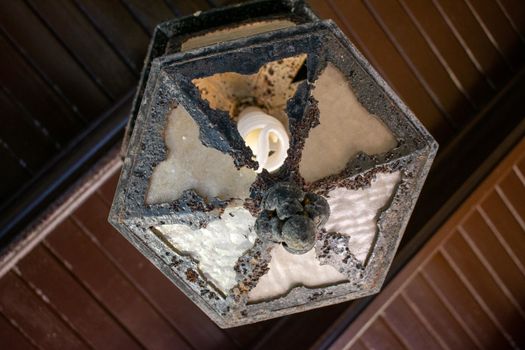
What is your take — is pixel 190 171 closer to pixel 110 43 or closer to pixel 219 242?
pixel 219 242

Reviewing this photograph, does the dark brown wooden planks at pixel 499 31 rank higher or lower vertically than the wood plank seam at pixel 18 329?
higher

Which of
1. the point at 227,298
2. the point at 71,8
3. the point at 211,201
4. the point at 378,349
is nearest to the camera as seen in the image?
the point at 211,201

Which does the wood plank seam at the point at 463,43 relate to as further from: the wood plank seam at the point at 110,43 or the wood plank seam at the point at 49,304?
the wood plank seam at the point at 49,304

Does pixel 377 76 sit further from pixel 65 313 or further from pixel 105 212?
pixel 65 313

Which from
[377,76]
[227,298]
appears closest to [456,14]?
[377,76]

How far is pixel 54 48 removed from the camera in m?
1.91

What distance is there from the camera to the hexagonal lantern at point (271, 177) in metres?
0.97

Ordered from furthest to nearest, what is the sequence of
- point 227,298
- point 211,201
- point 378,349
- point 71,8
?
point 378,349, point 71,8, point 227,298, point 211,201

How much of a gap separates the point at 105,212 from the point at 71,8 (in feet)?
2.35

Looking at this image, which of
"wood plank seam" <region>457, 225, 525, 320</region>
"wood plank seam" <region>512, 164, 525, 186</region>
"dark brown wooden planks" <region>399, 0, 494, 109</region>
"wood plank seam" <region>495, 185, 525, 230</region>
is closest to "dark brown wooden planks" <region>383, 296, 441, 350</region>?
"wood plank seam" <region>457, 225, 525, 320</region>

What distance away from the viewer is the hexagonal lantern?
97 centimetres

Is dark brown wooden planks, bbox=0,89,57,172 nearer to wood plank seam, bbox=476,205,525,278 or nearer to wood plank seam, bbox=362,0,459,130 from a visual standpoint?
wood plank seam, bbox=362,0,459,130

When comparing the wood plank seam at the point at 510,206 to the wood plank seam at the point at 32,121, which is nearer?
the wood plank seam at the point at 32,121

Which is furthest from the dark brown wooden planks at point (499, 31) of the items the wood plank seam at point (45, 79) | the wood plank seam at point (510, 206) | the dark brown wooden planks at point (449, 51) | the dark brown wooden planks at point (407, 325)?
the wood plank seam at point (45, 79)
